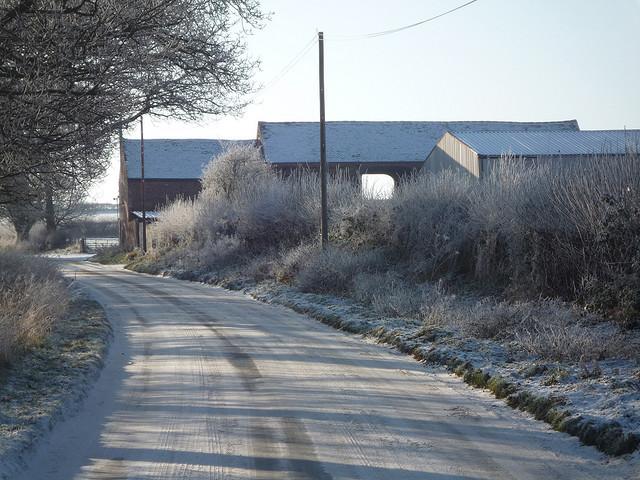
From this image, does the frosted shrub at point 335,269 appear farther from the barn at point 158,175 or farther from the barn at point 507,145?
the barn at point 158,175

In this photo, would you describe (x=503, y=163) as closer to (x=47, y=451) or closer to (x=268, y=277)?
(x=268, y=277)

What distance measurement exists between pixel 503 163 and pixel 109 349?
38.2 feet

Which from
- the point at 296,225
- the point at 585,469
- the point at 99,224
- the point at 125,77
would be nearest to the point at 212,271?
the point at 296,225

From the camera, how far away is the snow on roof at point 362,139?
5475 cm

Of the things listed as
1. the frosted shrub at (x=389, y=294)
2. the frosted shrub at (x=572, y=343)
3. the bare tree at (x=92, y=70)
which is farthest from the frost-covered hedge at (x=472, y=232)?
the bare tree at (x=92, y=70)

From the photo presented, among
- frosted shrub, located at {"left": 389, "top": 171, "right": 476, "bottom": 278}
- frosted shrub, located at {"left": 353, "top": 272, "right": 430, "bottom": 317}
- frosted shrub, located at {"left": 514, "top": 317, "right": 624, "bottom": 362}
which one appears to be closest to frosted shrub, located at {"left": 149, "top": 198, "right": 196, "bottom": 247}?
frosted shrub, located at {"left": 389, "top": 171, "right": 476, "bottom": 278}

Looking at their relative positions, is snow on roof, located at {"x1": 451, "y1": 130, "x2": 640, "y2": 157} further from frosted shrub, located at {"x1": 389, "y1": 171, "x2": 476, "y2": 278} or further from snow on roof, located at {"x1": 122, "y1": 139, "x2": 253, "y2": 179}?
snow on roof, located at {"x1": 122, "y1": 139, "x2": 253, "y2": 179}

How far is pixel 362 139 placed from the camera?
56.6m

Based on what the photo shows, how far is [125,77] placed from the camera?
11477 mm

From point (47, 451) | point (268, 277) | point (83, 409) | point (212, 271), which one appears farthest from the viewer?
point (212, 271)

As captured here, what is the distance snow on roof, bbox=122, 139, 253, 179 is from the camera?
62.9 meters

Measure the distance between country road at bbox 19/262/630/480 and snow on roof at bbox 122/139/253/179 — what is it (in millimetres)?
50166

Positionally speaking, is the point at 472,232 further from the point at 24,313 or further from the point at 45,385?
the point at 45,385

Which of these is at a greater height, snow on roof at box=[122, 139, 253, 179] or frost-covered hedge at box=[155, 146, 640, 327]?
snow on roof at box=[122, 139, 253, 179]
